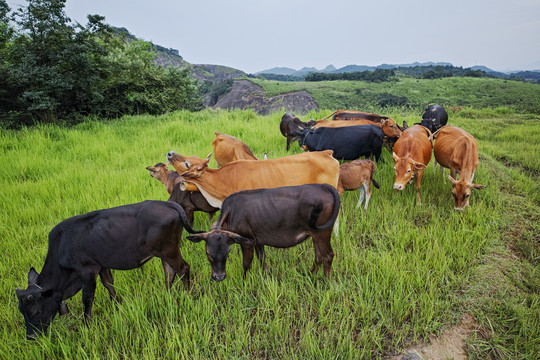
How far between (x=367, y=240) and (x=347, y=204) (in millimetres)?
1136

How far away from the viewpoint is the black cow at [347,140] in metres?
6.22

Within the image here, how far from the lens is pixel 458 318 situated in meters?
2.76

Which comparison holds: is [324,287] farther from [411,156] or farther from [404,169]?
[411,156]

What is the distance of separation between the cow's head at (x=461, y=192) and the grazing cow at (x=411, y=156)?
541 millimetres

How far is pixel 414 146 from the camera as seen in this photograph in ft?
18.0

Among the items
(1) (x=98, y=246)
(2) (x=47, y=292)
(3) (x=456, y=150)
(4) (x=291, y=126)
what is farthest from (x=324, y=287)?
(4) (x=291, y=126)

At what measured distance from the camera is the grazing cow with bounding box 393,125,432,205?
4.88 meters

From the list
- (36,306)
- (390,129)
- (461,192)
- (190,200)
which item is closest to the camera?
(36,306)

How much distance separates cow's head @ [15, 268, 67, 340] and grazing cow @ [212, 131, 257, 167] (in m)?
3.88

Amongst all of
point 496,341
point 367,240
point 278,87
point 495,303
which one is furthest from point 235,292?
point 278,87

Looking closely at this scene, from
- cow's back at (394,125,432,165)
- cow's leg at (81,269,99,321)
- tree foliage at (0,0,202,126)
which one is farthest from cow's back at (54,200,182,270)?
tree foliage at (0,0,202,126)

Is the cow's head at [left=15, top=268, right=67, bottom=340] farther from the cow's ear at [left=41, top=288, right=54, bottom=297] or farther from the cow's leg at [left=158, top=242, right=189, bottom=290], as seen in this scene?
the cow's leg at [left=158, top=242, right=189, bottom=290]

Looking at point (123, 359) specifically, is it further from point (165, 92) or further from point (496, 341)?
point (165, 92)

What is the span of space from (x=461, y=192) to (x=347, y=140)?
8.03ft
